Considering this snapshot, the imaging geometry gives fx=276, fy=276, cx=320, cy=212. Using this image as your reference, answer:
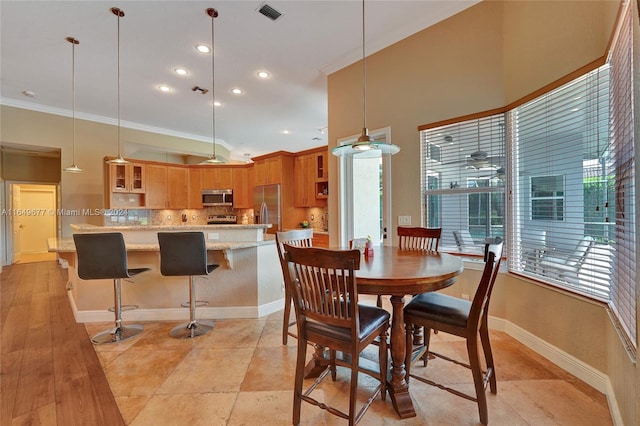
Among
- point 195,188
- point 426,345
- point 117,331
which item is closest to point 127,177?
point 195,188

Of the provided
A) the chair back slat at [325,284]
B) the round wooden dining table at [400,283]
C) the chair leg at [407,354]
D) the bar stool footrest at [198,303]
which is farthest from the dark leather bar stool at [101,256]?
the chair leg at [407,354]

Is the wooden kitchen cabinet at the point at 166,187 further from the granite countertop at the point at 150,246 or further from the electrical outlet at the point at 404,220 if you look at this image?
the electrical outlet at the point at 404,220

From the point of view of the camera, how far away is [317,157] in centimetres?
570

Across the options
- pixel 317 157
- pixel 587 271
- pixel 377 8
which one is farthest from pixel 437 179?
pixel 317 157

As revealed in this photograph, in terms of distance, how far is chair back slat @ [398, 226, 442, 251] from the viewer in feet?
8.86

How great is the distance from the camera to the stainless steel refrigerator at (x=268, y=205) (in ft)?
19.7

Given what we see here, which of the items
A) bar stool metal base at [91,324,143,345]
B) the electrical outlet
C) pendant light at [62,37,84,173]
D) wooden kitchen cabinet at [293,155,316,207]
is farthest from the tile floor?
wooden kitchen cabinet at [293,155,316,207]

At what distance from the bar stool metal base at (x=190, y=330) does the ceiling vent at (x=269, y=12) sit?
3.33m

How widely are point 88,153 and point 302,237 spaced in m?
5.85

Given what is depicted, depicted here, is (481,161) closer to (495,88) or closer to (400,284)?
(495,88)

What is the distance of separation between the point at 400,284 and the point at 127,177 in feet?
21.6

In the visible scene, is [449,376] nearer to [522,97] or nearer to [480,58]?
[522,97]

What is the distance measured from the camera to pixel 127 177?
6.05 m

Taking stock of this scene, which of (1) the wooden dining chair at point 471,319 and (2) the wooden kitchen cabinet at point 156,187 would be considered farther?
(2) the wooden kitchen cabinet at point 156,187
